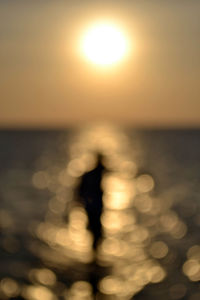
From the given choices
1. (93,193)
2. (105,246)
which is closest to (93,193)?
(93,193)

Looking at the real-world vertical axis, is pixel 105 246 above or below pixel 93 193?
below

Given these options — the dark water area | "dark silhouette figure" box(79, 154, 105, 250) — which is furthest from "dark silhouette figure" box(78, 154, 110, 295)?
the dark water area

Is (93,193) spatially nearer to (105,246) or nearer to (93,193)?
(93,193)

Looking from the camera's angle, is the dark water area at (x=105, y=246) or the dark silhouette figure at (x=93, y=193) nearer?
the dark water area at (x=105, y=246)

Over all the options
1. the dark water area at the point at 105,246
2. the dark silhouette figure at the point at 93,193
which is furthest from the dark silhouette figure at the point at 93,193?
the dark water area at the point at 105,246

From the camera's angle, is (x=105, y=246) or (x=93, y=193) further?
(x=105, y=246)

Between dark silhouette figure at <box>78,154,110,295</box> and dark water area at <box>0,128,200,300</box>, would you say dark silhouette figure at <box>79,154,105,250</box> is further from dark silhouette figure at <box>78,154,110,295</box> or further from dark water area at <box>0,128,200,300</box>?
dark water area at <box>0,128,200,300</box>

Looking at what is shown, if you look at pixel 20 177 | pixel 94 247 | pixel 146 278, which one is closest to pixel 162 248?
pixel 94 247

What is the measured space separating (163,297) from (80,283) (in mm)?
2901

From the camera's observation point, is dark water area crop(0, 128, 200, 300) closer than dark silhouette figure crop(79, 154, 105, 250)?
Yes

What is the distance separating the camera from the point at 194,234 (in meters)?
33.5

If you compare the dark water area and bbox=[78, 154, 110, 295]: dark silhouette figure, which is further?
bbox=[78, 154, 110, 295]: dark silhouette figure

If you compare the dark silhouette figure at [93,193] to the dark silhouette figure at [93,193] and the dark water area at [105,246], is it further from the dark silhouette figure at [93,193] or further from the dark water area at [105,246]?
the dark water area at [105,246]

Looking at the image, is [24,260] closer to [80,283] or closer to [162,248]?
[80,283]
